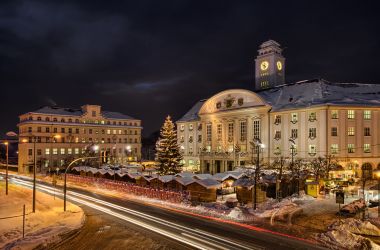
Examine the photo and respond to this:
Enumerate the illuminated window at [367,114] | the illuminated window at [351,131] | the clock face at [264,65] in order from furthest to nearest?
the clock face at [264,65], the illuminated window at [367,114], the illuminated window at [351,131]

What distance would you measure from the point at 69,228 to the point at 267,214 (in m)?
16.2

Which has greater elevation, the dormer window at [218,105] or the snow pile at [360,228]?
the dormer window at [218,105]

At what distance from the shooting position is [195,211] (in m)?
31.6

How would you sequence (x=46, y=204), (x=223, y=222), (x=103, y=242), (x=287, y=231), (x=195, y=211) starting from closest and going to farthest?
(x=103, y=242), (x=287, y=231), (x=223, y=222), (x=195, y=211), (x=46, y=204)

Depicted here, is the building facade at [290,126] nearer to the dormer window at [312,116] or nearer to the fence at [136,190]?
the dormer window at [312,116]

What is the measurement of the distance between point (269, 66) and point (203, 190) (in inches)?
2007

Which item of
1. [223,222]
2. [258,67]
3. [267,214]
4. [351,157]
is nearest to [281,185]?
[267,214]

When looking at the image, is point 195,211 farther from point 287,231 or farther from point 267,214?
point 287,231

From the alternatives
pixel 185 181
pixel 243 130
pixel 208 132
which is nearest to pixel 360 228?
pixel 185 181

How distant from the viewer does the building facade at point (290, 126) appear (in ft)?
172

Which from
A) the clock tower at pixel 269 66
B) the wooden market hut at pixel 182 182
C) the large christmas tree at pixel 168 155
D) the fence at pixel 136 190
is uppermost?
the clock tower at pixel 269 66

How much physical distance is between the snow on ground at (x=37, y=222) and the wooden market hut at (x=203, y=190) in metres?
12.1

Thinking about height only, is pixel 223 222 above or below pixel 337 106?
below

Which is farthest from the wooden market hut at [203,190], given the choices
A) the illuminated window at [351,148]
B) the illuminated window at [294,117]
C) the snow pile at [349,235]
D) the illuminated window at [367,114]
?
the illuminated window at [367,114]
